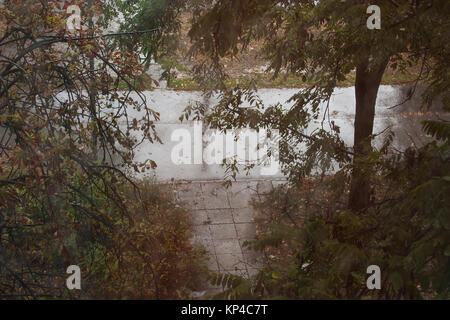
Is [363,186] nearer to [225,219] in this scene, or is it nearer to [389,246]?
[225,219]

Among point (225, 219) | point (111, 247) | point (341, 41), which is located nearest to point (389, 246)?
point (341, 41)

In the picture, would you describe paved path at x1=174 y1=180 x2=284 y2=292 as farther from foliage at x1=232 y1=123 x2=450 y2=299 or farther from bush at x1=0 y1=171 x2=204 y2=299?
foliage at x1=232 y1=123 x2=450 y2=299

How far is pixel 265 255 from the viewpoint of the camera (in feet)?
28.7

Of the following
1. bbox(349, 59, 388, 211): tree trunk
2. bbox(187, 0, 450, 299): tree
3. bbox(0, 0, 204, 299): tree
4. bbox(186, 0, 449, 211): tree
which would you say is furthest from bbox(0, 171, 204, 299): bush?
bbox(349, 59, 388, 211): tree trunk

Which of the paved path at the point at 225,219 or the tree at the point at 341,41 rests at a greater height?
the tree at the point at 341,41

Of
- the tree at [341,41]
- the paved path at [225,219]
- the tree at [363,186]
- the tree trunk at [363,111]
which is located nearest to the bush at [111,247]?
the paved path at [225,219]

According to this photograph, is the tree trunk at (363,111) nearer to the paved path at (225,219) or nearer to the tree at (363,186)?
the tree at (363,186)

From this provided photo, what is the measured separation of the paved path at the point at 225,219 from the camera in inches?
339

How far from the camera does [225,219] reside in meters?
9.66

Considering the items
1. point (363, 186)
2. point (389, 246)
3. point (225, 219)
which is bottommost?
point (225, 219)

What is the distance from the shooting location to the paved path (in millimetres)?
8609
